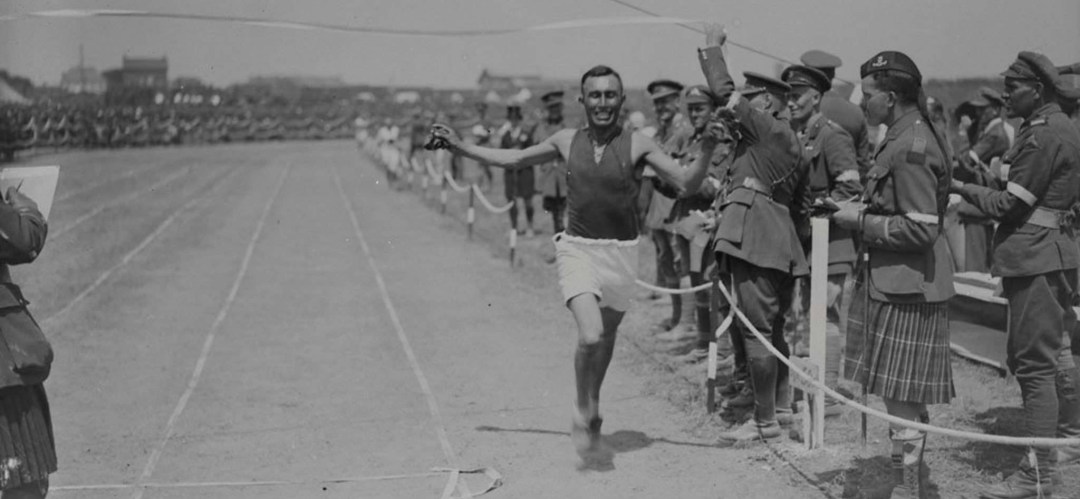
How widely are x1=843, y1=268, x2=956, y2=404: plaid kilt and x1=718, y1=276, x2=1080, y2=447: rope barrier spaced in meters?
0.18

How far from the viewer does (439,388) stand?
8570 mm

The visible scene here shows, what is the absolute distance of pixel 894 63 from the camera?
17.6 ft

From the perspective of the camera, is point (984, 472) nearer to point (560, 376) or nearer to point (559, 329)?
point (560, 376)

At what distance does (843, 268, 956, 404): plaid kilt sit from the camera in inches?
213

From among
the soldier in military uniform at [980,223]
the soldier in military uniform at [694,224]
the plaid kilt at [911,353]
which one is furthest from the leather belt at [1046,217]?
the soldier in military uniform at [980,223]

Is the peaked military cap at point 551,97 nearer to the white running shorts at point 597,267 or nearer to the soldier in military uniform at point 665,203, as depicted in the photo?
the soldier in military uniform at point 665,203

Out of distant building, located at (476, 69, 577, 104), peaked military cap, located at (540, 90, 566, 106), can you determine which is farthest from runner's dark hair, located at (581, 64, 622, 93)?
distant building, located at (476, 69, 577, 104)

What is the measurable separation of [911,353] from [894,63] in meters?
1.38

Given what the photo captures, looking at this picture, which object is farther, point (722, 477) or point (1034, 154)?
point (722, 477)

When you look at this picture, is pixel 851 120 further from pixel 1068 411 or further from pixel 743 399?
pixel 1068 411

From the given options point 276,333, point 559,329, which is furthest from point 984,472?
point 276,333

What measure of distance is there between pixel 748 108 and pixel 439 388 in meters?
3.39

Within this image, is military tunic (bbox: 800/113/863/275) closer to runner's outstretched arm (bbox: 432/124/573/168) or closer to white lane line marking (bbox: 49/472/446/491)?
runner's outstretched arm (bbox: 432/124/573/168)

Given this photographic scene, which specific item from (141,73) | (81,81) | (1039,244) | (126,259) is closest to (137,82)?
(141,73)
